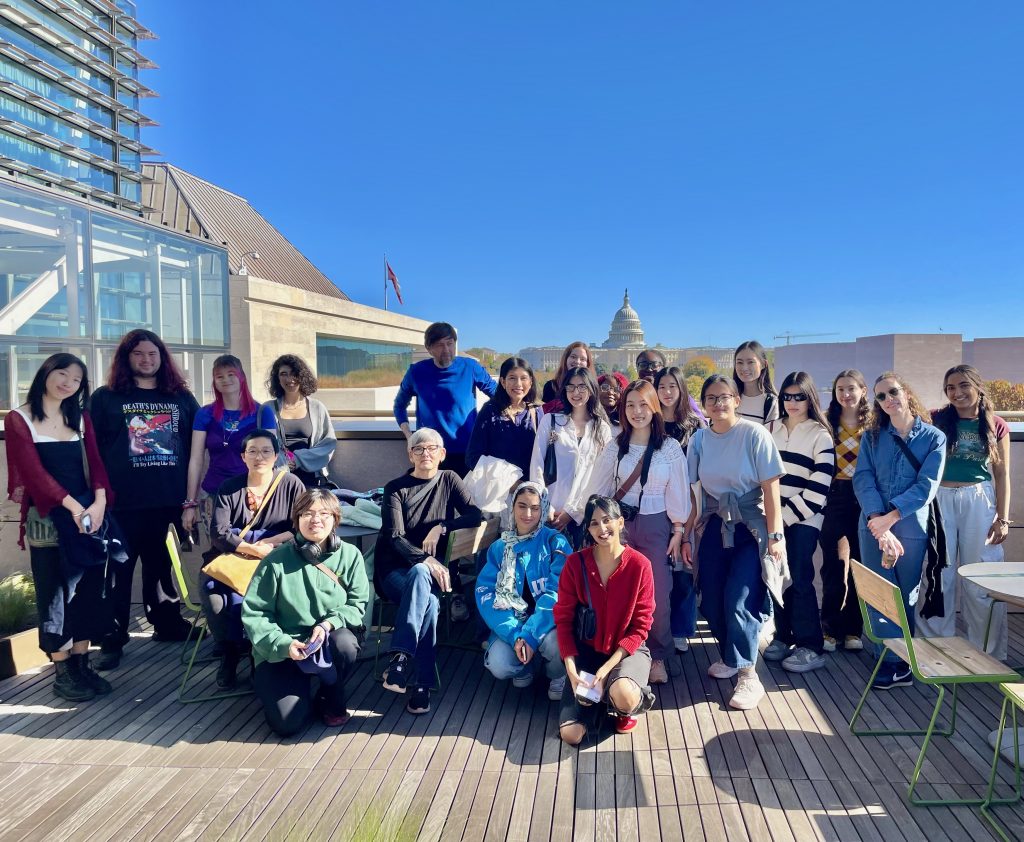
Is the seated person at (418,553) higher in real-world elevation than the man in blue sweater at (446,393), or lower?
lower

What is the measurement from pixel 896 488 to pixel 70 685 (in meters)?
4.69

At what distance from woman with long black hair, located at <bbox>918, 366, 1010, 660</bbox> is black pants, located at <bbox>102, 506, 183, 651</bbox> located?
4696 mm

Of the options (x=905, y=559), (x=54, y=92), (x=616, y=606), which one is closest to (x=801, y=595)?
(x=905, y=559)

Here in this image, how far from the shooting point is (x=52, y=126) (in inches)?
1234

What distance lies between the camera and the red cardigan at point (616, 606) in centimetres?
353

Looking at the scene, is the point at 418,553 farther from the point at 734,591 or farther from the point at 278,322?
the point at 278,322

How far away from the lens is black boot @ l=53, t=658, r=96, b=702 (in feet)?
Result: 13.0

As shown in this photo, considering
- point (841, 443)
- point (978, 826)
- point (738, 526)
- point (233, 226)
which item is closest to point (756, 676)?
point (738, 526)

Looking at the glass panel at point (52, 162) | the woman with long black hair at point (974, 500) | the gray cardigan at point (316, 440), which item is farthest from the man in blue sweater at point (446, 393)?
the glass panel at point (52, 162)

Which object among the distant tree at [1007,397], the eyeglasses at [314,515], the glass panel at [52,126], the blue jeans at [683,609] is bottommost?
the blue jeans at [683,609]

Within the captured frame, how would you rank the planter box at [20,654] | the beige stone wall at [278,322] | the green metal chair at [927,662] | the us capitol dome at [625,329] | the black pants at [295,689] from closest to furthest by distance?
the green metal chair at [927,662]
the black pants at [295,689]
the planter box at [20,654]
the beige stone wall at [278,322]
the us capitol dome at [625,329]

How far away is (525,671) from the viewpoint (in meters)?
3.85

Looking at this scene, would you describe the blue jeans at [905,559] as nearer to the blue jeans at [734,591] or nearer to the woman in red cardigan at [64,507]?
the blue jeans at [734,591]

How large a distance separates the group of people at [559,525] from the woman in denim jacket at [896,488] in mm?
12
